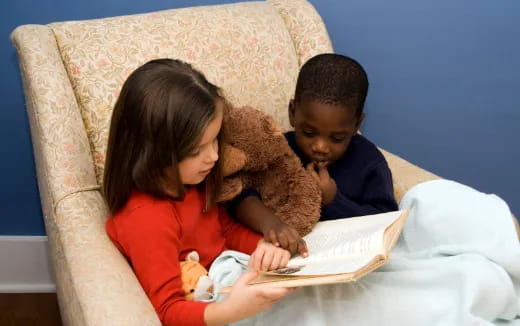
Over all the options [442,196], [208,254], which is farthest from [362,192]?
[208,254]

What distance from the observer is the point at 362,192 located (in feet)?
4.83

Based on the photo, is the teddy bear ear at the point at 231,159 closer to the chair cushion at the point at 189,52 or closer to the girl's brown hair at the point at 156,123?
A: the girl's brown hair at the point at 156,123

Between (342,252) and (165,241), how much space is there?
33 cm

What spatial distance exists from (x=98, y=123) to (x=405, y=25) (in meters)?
1.04

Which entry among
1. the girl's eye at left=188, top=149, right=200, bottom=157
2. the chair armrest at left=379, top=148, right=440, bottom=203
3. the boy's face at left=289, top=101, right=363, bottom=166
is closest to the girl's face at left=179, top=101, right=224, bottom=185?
the girl's eye at left=188, top=149, right=200, bottom=157

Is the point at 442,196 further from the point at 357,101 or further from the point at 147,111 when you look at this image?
the point at 147,111

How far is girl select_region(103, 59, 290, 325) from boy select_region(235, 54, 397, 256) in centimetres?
21

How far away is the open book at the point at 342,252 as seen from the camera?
3.23ft

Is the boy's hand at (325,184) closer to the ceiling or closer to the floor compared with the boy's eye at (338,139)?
closer to the floor

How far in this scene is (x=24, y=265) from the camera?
202cm

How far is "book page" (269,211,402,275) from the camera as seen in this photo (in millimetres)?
1035

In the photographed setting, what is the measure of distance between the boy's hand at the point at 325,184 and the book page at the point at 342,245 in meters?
0.06

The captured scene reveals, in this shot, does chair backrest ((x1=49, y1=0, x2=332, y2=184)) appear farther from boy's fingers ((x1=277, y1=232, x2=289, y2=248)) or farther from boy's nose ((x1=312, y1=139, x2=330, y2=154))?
boy's fingers ((x1=277, y1=232, x2=289, y2=248))

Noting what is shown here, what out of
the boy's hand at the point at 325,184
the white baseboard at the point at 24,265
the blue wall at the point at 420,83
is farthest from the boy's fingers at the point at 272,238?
the white baseboard at the point at 24,265
